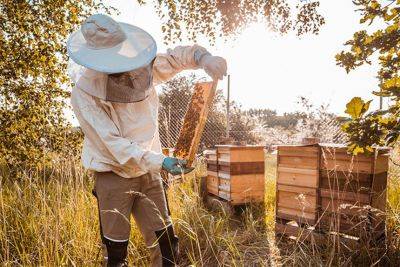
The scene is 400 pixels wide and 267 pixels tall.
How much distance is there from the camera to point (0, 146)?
4.80m

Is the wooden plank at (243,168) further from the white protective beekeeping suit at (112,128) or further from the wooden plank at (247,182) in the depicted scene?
the white protective beekeeping suit at (112,128)

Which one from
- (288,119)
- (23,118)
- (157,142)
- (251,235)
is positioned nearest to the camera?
(157,142)

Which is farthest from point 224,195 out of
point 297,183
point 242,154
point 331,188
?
point 331,188

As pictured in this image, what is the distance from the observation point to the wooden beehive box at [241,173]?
5.07 meters

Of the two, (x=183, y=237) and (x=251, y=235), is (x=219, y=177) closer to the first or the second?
(x=251, y=235)

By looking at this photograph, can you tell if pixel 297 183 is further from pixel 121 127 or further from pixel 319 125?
pixel 319 125

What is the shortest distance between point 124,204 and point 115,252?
0.32 meters

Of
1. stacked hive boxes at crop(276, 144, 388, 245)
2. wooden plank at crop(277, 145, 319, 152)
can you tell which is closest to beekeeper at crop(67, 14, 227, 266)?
stacked hive boxes at crop(276, 144, 388, 245)

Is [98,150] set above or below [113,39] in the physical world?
below

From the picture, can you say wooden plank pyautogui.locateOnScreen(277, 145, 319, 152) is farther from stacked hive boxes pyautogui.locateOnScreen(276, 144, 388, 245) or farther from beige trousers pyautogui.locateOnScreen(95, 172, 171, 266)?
beige trousers pyautogui.locateOnScreen(95, 172, 171, 266)

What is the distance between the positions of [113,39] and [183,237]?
2.26 metres

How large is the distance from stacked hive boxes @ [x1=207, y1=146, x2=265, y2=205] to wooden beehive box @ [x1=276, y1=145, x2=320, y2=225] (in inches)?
33.0

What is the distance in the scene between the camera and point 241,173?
514 centimetres

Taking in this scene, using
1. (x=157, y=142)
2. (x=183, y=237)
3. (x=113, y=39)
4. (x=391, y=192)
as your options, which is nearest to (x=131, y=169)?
(x=157, y=142)
